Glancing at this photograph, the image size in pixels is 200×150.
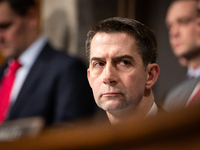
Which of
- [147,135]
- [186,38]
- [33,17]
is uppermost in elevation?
[33,17]

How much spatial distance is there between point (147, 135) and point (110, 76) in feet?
0.76

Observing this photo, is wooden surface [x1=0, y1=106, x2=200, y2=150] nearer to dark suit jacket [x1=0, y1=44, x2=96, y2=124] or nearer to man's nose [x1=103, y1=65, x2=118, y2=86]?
man's nose [x1=103, y1=65, x2=118, y2=86]

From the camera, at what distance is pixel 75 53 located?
1.33 m

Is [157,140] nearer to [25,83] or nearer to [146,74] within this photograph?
[146,74]

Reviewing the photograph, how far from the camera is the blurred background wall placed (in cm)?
81

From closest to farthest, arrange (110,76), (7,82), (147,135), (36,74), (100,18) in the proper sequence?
(147,135)
(110,76)
(100,18)
(36,74)
(7,82)

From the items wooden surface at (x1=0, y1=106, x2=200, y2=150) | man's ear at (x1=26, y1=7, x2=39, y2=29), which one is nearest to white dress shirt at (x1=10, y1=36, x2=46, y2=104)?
man's ear at (x1=26, y1=7, x2=39, y2=29)

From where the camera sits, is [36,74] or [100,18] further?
[36,74]

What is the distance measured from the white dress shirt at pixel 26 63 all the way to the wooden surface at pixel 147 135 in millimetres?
1261

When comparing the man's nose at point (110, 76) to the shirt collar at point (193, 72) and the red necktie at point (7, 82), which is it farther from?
the red necktie at point (7, 82)

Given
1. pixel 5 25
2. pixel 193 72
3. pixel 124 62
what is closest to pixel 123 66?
pixel 124 62

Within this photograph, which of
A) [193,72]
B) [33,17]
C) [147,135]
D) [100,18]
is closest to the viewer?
[147,135]

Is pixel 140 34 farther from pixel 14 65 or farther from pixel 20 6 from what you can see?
pixel 20 6

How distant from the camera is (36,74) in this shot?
1.53 metres
